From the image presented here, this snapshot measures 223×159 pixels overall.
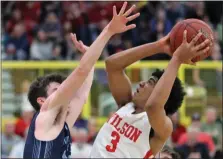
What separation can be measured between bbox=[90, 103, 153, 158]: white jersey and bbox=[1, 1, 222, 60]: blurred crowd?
289 inches

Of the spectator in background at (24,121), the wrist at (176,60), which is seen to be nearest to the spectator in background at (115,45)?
the spectator in background at (24,121)

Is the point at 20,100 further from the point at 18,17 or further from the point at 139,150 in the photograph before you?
the point at 139,150

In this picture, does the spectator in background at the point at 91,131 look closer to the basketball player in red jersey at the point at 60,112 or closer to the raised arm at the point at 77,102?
the raised arm at the point at 77,102

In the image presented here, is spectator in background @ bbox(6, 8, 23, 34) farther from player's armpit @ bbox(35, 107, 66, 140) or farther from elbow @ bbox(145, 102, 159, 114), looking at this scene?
player's armpit @ bbox(35, 107, 66, 140)

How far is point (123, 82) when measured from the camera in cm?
615

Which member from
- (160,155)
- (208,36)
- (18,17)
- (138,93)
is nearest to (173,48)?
(208,36)

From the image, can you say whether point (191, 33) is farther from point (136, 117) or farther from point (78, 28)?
point (78, 28)

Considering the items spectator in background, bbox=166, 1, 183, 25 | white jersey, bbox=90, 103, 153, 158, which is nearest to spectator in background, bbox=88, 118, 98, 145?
spectator in background, bbox=166, 1, 183, 25

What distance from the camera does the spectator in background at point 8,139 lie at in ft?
37.4

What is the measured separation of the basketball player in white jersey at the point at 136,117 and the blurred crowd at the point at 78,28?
550cm

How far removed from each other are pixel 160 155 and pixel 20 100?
6359mm

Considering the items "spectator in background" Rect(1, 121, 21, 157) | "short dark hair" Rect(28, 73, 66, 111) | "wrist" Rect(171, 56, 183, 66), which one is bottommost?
"spectator in background" Rect(1, 121, 21, 157)

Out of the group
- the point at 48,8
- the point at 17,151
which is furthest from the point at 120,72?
the point at 48,8

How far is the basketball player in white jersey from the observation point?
556 cm
